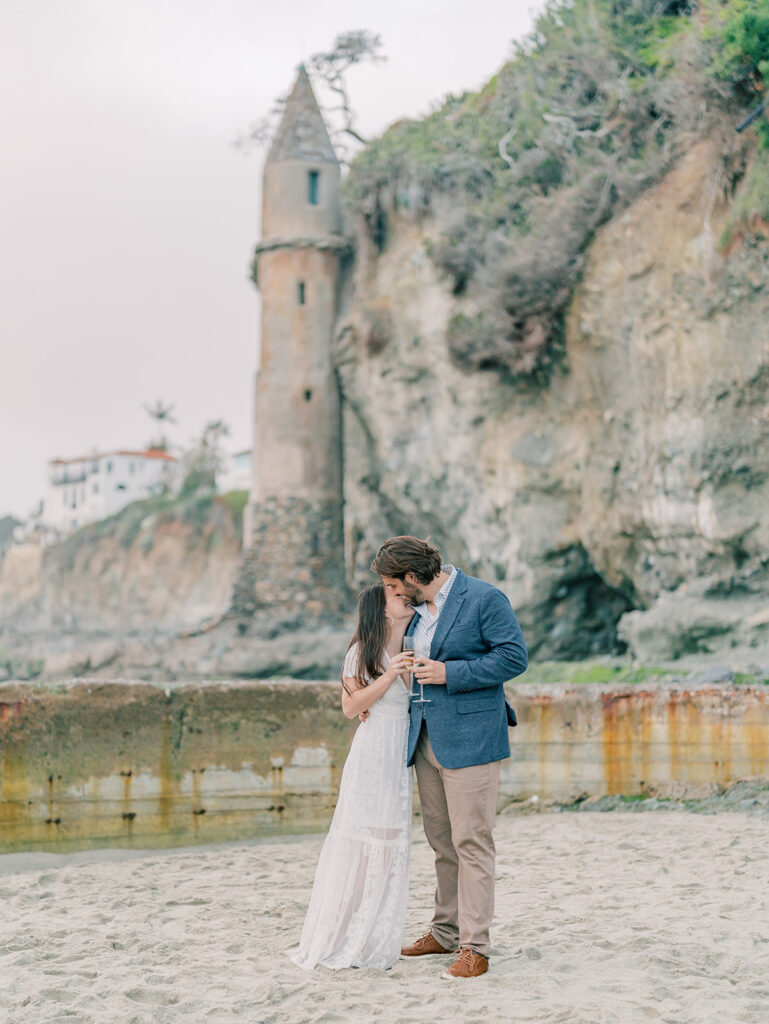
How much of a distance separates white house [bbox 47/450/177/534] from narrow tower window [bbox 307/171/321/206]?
4124cm

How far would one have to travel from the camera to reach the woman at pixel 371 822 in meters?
3.86

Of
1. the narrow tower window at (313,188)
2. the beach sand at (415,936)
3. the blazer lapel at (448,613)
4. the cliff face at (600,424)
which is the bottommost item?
the beach sand at (415,936)

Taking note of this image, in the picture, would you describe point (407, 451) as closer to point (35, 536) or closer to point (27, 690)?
point (27, 690)

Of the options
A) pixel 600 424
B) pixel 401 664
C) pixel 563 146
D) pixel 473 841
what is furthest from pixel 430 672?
pixel 563 146

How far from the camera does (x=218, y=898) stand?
519 cm

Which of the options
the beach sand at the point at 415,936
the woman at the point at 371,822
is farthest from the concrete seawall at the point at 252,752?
the woman at the point at 371,822

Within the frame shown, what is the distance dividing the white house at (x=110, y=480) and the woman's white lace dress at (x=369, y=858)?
204 ft

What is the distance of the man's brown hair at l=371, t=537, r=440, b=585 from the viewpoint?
383cm

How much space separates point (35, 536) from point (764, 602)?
64973 millimetres

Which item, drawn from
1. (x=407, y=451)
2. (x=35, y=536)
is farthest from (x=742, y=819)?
(x=35, y=536)

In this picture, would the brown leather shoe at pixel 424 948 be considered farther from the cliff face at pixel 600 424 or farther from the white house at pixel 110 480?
the white house at pixel 110 480

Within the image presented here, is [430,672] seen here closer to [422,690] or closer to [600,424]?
[422,690]

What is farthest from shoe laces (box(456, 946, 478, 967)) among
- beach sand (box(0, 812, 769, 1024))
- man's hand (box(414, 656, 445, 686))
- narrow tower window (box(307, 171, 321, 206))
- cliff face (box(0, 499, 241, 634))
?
cliff face (box(0, 499, 241, 634))

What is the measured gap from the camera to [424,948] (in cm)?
399
